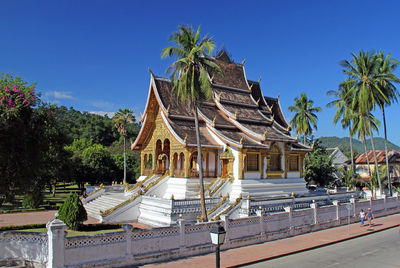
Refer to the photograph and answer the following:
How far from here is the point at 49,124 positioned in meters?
11.8

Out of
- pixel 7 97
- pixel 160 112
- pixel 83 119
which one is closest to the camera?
pixel 7 97

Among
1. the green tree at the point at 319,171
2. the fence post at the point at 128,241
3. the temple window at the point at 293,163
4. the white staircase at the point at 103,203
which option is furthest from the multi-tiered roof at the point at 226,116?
the fence post at the point at 128,241

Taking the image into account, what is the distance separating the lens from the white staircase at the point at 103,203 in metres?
21.0

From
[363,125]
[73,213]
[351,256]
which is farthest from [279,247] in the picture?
[363,125]

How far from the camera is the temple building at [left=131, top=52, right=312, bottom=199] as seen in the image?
2145 centimetres

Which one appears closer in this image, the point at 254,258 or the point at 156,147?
the point at 254,258

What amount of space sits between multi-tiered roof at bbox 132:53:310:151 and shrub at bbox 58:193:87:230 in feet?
23.6

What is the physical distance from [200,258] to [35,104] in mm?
7868

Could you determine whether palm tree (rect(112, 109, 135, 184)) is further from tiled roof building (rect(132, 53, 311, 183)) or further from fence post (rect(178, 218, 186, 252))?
fence post (rect(178, 218, 186, 252))

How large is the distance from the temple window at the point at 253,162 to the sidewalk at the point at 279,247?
636cm

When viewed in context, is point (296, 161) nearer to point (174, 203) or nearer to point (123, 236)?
point (174, 203)

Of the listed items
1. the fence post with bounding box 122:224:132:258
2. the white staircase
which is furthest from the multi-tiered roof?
the fence post with bounding box 122:224:132:258

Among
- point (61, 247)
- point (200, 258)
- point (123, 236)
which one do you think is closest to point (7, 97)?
point (61, 247)

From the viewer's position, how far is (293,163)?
25125 mm
